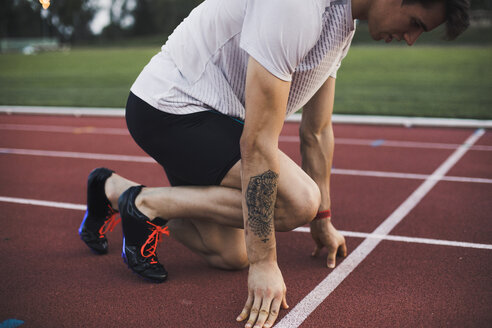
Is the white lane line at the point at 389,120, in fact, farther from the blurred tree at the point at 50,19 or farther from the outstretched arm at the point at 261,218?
the blurred tree at the point at 50,19

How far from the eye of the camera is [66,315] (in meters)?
2.40

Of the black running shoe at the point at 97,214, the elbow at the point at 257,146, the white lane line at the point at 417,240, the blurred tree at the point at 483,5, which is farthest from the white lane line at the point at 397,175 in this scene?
the blurred tree at the point at 483,5

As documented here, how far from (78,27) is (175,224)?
262 ft

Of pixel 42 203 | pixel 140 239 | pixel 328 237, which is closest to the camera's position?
pixel 140 239

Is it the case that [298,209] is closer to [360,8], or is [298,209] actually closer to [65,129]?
[360,8]

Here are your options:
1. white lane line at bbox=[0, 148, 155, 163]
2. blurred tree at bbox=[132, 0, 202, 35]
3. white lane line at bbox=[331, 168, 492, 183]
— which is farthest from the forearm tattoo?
blurred tree at bbox=[132, 0, 202, 35]

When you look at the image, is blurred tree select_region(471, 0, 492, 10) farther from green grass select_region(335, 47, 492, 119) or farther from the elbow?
the elbow

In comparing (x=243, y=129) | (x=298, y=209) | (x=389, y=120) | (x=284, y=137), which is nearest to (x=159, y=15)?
(x=389, y=120)

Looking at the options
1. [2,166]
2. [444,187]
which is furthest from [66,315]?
[2,166]

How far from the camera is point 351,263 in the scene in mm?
2980

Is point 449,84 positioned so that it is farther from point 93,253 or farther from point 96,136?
point 93,253

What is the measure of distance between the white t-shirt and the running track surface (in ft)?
3.02

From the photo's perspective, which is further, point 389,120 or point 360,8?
point 389,120

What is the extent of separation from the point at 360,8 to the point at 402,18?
0.19m
